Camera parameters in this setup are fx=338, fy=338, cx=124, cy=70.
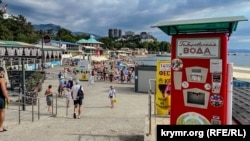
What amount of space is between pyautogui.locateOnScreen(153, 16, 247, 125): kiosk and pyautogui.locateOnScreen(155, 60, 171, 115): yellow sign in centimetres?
470

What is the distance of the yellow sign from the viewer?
1209 centimetres

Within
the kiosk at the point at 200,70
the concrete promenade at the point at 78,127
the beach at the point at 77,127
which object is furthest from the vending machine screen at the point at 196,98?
the beach at the point at 77,127

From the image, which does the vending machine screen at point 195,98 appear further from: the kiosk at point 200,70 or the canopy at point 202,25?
the canopy at point 202,25

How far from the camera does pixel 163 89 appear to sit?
12930mm

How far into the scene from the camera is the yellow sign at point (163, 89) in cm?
1209

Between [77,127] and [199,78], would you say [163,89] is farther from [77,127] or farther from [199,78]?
[199,78]

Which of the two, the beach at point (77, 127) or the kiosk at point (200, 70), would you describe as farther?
the beach at point (77, 127)

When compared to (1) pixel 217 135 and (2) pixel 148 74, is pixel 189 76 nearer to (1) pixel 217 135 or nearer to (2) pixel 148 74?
(1) pixel 217 135

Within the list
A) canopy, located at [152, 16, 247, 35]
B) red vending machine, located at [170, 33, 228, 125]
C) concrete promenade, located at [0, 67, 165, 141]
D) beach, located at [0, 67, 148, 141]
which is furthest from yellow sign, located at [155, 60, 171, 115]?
canopy, located at [152, 16, 247, 35]

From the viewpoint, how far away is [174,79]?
276 inches

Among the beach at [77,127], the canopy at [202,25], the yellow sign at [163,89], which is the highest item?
the canopy at [202,25]

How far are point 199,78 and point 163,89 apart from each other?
6.26 m

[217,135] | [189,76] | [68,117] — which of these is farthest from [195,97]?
[68,117]

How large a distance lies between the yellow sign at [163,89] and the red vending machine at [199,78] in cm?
468
